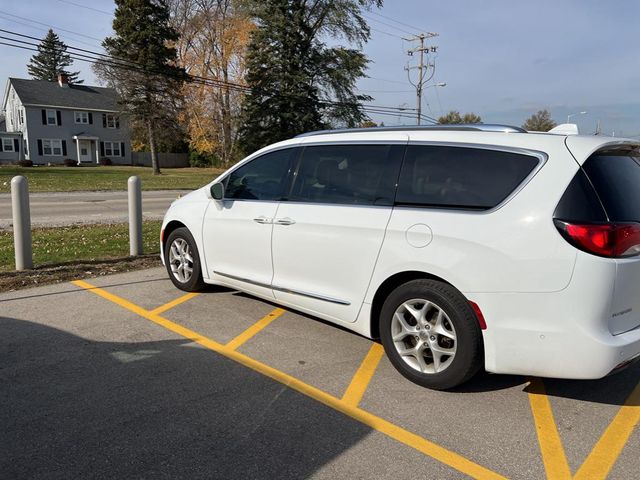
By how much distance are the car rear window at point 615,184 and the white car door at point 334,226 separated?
52.8 inches

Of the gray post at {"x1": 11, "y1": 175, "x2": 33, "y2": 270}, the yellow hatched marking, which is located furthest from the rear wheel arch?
the gray post at {"x1": 11, "y1": 175, "x2": 33, "y2": 270}

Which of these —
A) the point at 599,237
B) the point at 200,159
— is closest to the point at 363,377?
the point at 599,237

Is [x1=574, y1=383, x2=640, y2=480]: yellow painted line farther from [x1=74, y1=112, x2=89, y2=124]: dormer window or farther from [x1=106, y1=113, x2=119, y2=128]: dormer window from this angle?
[x1=106, y1=113, x2=119, y2=128]: dormer window

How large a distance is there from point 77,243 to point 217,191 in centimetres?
506

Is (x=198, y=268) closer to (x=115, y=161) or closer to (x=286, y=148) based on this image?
(x=286, y=148)

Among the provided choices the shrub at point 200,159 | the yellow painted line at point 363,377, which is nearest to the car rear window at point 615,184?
the yellow painted line at point 363,377

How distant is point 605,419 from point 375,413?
4.85ft

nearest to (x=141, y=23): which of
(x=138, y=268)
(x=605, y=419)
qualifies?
(x=138, y=268)

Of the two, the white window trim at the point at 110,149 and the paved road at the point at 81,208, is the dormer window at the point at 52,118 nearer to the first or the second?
the white window trim at the point at 110,149

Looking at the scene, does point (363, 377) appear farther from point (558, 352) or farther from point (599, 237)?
point (599, 237)

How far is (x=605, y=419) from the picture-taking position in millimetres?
3350

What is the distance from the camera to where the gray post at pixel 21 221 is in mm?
6562

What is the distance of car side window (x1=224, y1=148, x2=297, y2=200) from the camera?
16.0 feet

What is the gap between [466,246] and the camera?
3.37 metres
